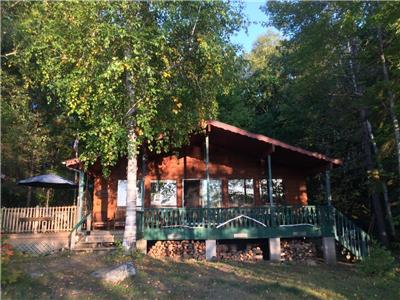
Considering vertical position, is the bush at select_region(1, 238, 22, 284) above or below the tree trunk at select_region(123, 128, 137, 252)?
below

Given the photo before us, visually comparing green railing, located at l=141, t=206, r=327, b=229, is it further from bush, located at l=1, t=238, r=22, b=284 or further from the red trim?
bush, located at l=1, t=238, r=22, b=284

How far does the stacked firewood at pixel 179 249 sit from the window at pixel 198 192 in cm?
300

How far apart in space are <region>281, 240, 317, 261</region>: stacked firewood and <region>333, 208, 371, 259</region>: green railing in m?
1.10

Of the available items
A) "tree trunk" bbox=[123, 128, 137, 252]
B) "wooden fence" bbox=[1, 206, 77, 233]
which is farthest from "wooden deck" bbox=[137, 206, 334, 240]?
"wooden fence" bbox=[1, 206, 77, 233]

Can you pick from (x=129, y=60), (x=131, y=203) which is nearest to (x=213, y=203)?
(x=131, y=203)

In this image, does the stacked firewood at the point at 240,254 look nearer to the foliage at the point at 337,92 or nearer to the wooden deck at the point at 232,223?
the wooden deck at the point at 232,223

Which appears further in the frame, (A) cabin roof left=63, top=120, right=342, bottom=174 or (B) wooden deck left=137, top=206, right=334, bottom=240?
(A) cabin roof left=63, top=120, right=342, bottom=174

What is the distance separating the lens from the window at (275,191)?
18375 millimetres

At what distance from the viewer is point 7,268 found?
26.3ft

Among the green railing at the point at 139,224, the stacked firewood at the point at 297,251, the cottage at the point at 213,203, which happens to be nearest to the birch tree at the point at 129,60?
the green railing at the point at 139,224

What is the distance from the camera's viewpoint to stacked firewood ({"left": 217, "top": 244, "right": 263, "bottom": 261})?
49.9 ft

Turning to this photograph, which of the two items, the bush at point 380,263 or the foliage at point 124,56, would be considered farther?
the bush at point 380,263

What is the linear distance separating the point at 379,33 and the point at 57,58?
1087 centimetres

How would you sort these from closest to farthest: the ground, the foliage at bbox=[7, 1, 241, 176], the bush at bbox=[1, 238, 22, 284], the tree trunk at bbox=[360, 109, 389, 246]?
the bush at bbox=[1, 238, 22, 284]
the ground
the foliage at bbox=[7, 1, 241, 176]
the tree trunk at bbox=[360, 109, 389, 246]
